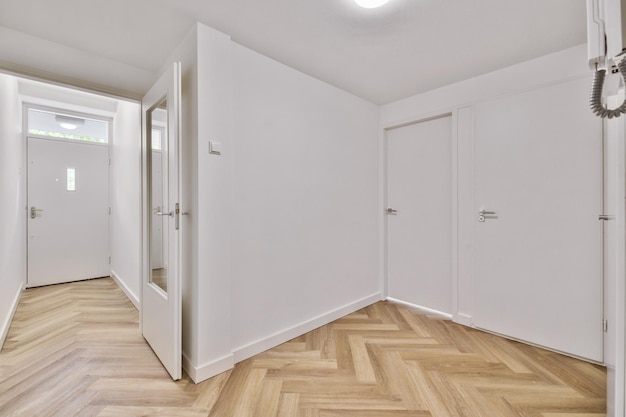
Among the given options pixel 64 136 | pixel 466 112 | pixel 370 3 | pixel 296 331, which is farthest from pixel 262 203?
pixel 64 136

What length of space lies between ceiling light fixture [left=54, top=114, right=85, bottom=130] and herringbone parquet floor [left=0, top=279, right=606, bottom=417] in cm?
277

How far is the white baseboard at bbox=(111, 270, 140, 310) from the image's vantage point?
316cm

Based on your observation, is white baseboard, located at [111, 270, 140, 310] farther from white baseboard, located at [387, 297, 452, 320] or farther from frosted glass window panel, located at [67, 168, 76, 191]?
white baseboard, located at [387, 297, 452, 320]

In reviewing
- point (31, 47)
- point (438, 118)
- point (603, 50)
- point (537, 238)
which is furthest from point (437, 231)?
point (31, 47)

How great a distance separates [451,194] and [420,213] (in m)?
0.39

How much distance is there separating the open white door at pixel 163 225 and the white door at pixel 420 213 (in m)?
A: 2.36

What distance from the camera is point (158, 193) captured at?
2264 mm

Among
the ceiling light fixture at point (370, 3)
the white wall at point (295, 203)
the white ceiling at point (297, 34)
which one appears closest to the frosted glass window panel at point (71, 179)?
the white ceiling at point (297, 34)

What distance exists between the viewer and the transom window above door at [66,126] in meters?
3.82

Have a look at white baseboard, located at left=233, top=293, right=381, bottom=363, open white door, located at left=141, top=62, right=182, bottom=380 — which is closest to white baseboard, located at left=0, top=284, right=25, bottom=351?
open white door, located at left=141, top=62, right=182, bottom=380

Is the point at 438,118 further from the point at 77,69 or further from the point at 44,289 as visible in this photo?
the point at 44,289

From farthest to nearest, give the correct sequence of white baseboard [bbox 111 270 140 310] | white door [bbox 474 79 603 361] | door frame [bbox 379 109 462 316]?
1. white baseboard [bbox 111 270 140 310]
2. door frame [bbox 379 109 462 316]
3. white door [bbox 474 79 603 361]

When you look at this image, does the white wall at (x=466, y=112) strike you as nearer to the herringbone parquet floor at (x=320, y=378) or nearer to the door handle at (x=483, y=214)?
the door handle at (x=483, y=214)

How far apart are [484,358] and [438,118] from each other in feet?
7.24
